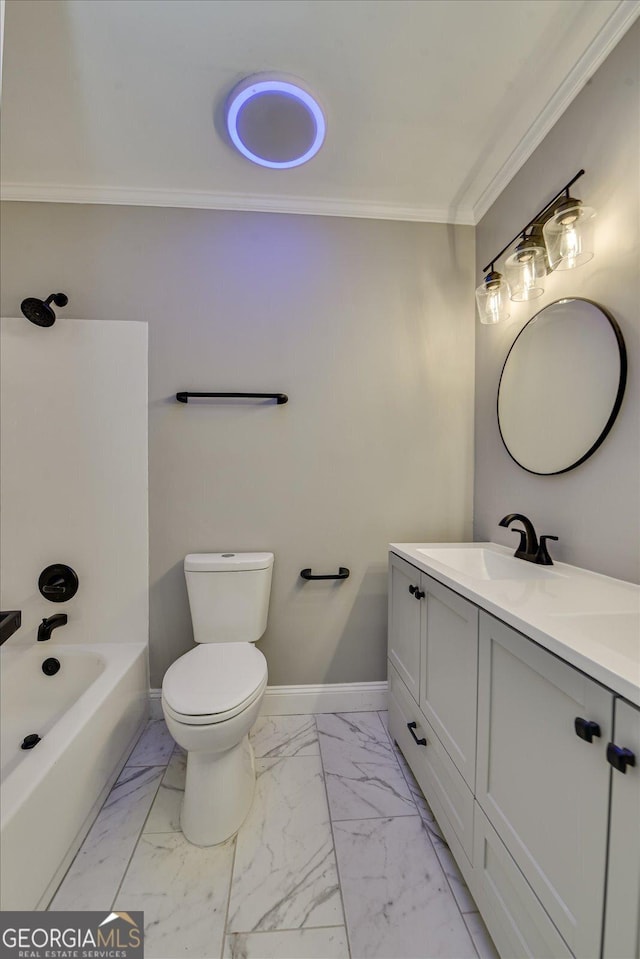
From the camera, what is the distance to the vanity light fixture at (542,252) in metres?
1.13

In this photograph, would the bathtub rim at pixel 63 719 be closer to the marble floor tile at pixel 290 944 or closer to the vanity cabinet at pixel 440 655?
the marble floor tile at pixel 290 944

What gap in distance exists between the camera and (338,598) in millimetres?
1841

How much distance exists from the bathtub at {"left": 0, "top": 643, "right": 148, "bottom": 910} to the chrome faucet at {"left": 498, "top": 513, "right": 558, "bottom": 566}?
1.52 m

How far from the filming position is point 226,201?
1.74 m

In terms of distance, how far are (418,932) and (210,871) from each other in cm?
58

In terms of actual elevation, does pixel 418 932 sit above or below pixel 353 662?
below

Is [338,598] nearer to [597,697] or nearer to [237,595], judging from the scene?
[237,595]

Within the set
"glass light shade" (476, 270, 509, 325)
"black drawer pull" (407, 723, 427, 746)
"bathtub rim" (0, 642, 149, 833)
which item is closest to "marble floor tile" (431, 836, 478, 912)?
"black drawer pull" (407, 723, 427, 746)

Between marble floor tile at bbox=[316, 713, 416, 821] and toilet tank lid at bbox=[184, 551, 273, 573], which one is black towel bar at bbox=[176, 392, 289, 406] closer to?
toilet tank lid at bbox=[184, 551, 273, 573]

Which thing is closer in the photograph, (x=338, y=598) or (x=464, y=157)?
(x=464, y=157)

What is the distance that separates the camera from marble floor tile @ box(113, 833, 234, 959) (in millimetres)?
927

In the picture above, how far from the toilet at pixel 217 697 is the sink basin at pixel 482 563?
0.77 m

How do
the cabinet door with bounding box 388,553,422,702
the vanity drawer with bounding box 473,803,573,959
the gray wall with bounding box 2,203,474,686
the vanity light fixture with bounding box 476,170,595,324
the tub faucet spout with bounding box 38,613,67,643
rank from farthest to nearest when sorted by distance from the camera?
the gray wall with bounding box 2,203,474,686
the tub faucet spout with bounding box 38,613,67,643
the cabinet door with bounding box 388,553,422,702
the vanity light fixture with bounding box 476,170,595,324
the vanity drawer with bounding box 473,803,573,959

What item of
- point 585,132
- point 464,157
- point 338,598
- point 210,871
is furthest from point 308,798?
point 464,157
